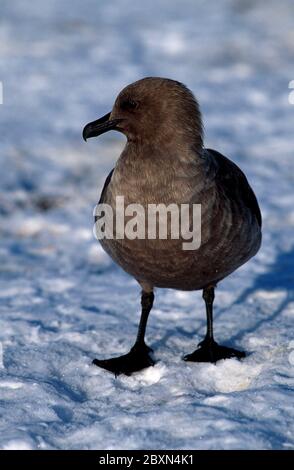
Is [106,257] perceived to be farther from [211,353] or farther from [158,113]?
[158,113]

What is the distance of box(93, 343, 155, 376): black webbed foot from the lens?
4.40 metres

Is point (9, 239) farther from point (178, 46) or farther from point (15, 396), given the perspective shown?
point (178, 46)

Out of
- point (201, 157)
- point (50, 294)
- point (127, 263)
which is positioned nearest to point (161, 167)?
point (201, 157)

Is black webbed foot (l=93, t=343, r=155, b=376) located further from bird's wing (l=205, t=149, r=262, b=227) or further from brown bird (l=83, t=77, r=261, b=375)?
bird's wing (l=205, t=149, r=262, b=227)

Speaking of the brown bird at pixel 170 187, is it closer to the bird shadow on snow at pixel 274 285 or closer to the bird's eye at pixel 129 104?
the bird's eye at pixel 129 104

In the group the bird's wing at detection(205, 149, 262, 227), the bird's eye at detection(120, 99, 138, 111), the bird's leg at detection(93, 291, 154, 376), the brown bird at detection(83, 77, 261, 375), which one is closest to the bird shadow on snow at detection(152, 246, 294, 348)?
the bird's leg at detection(93, 291, 154, 376)

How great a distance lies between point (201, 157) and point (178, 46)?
6.54 m

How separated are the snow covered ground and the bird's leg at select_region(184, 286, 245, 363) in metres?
0.07

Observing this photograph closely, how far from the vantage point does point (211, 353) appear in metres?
4.50

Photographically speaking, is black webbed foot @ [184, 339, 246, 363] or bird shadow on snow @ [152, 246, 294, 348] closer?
black webbed foot @ [184, 339, 246, 363]


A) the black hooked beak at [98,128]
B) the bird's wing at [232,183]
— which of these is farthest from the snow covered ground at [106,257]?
the black hooked beak at [98,128]

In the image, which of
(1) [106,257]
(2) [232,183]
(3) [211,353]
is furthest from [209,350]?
(1) [106,257]

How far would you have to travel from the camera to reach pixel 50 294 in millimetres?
5652

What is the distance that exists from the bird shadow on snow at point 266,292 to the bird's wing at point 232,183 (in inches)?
26.8
